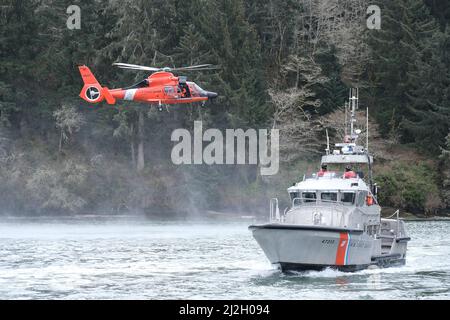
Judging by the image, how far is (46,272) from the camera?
165 feet

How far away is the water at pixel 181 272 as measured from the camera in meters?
43.7

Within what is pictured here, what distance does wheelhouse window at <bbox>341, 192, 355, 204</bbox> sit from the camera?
161ft

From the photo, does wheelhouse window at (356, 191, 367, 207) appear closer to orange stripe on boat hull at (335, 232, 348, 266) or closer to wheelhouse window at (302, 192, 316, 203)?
wheelhouse window at (302, 192, 316, 203)

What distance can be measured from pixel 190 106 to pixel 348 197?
56474 millimetres

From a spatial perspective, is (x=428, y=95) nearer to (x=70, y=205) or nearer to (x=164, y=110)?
(x=164, y=110)

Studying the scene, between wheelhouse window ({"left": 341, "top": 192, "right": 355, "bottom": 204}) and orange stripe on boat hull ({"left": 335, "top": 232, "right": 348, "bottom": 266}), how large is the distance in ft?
8.19

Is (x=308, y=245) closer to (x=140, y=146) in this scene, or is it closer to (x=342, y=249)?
(x=342, y=249)

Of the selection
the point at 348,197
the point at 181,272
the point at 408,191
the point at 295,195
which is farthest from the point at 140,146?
the point at 348,197

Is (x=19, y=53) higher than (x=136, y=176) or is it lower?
higher

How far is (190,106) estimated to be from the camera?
105m
